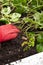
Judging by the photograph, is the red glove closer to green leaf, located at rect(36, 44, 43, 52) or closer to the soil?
the soil

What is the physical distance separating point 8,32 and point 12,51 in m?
0.12

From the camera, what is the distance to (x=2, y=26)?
1.40m

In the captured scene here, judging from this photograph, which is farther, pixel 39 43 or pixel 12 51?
pixel 39 43

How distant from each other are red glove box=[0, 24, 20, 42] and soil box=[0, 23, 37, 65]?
28 millimetres

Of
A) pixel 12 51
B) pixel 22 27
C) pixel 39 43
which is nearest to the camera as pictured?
pixel 12 51

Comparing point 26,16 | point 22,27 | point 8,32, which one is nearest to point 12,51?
point 8,32

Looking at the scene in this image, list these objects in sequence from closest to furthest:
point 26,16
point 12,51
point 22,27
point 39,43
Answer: point 12,51, point 39,43, point 22,27, point 26,16

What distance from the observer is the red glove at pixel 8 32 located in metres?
1.35

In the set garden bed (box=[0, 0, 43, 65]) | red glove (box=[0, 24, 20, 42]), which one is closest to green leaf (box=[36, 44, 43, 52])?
garden bed (box=[0, 0, 43, 65])

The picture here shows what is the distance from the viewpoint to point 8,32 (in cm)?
136

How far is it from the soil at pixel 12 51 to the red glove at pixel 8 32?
3 centimetres

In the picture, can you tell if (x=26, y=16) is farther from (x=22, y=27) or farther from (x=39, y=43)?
(x=39, y=43)

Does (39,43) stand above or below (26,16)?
below

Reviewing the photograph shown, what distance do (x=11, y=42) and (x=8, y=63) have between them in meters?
0.17
